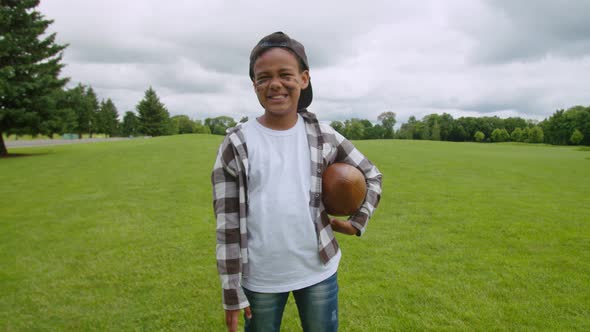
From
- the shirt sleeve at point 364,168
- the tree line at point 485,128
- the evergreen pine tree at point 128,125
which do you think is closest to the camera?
the shirt sleeve at point 364,168

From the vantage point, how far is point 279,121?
6.77ft

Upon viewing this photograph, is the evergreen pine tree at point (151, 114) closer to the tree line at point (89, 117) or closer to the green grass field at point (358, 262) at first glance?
the tree line at point (89, 117)

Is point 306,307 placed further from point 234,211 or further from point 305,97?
point 305,97

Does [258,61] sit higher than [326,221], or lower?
higher

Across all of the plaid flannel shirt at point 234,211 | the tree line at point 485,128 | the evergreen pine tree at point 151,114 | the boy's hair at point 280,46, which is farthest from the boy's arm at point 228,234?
the evergreen pine tree at point 151,114

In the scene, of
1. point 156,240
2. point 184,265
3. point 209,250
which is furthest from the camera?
point 156,240

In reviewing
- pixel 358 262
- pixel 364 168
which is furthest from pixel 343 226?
pixel 358 262

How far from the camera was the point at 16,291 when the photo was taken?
4.63 m

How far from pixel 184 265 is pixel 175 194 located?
19.0ft

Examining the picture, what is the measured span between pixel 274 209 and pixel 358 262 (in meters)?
3.72

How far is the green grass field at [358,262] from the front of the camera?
3.90 m

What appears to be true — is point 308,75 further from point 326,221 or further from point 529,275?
point 529,275

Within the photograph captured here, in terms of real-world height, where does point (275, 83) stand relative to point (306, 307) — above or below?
above

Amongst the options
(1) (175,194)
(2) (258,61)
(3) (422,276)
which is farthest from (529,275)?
(1) (175,194)
